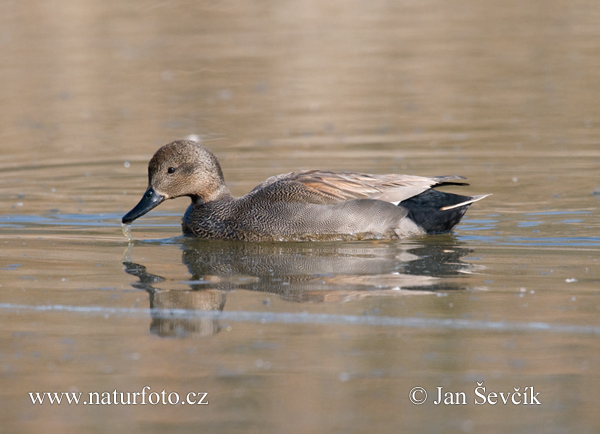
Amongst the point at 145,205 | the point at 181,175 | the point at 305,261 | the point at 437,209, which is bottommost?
the point at 305,261

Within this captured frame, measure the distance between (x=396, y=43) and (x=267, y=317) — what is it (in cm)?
1531

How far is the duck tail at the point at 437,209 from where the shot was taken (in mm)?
8219

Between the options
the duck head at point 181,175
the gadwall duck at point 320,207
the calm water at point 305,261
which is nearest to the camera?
the calm water at point 305,261

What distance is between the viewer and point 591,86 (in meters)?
15.3

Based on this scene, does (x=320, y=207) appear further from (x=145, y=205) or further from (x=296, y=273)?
(x=145, y=205)

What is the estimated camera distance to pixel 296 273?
281 inches

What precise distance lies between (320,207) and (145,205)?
4.94 feet

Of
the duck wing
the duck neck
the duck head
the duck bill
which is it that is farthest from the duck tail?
the duck bill

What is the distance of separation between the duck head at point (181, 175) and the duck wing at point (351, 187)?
0.58 meters

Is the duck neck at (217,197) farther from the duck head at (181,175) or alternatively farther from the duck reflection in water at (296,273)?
the duck reflection in water at (296,273)

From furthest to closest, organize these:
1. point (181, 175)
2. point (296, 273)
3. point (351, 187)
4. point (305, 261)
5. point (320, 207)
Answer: point (181, 175), point (351, 187), point (320, 207), point (305, 261), point (296, 273)

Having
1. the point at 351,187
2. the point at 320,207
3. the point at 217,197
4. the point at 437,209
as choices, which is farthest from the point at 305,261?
the point at 217,197

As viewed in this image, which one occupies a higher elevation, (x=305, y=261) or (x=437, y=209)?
(x=437, y=209)

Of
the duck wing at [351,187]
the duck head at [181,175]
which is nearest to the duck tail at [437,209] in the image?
the duck wing at [351,187]
